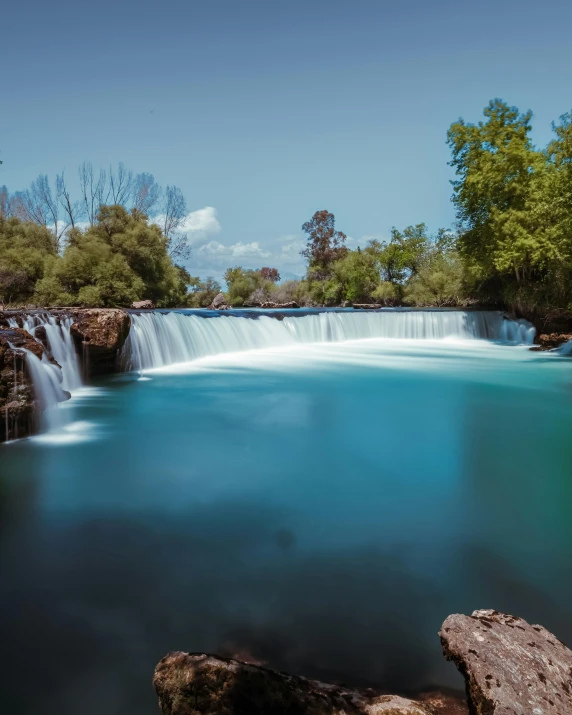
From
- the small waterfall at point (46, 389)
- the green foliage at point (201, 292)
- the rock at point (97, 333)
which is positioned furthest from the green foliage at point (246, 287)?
the small waterfall at point (46, 389)

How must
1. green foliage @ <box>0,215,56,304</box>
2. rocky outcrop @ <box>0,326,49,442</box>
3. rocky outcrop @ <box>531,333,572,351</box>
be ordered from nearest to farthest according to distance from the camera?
rocky outcrop @ <box>0,326,49,442</box>, rocky outcrop @ <box>531,333,572,351</box>, green foliage @ <box>0,215,56,304</box>

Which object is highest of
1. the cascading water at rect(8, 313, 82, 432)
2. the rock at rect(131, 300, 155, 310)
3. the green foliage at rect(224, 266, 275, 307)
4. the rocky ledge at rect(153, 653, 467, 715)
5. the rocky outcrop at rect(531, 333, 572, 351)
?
the green foliage at rect(224, 266, 275, 307)

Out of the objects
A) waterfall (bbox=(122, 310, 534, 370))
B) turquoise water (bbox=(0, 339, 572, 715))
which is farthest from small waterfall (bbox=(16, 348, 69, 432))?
Result: waterfall (bbox=(122, 310, 534, 370))

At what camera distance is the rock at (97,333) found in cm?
1033

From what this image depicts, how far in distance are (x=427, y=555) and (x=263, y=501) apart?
5.35 feet

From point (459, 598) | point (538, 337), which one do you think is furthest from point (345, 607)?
point (538, 337)

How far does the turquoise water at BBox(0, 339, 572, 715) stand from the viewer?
2.41 meters

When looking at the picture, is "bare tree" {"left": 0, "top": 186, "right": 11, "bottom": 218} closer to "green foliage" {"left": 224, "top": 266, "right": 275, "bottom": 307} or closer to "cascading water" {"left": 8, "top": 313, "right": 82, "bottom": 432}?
"green foliage" {"left": 224, "top": 266, "right": 275, "bottom": 307}

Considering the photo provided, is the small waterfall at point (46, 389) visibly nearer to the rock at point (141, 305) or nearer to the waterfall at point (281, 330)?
the waterfall at point (281, 330)

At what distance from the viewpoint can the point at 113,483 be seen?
188 inches

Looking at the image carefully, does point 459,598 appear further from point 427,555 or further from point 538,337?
point 538,337

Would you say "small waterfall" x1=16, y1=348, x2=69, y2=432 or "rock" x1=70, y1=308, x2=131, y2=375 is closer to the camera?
"small waterfall" x1=16, y1=348, x2=69, y2=432

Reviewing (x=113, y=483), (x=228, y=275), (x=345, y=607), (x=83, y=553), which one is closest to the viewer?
(x=345, y=607)

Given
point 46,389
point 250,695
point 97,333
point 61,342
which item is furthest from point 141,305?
point 250,695
